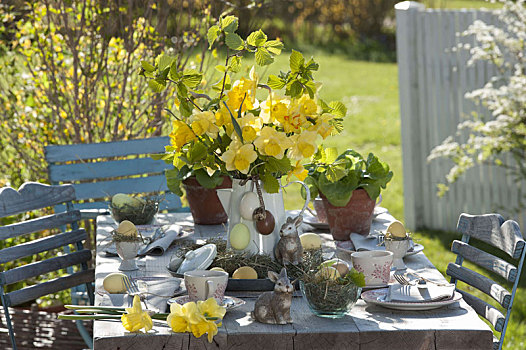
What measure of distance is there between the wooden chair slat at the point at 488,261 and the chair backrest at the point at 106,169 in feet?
4.72

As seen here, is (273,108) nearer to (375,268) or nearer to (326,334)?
(375,268)

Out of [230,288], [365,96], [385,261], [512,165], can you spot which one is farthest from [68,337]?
[365,96]

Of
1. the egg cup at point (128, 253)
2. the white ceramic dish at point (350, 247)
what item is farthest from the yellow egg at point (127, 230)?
the white ceramic dish at point (350, 247)

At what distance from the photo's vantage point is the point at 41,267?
2.87 m

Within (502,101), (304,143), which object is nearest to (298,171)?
(304,143)

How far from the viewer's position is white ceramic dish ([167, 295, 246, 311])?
1939 millimetres

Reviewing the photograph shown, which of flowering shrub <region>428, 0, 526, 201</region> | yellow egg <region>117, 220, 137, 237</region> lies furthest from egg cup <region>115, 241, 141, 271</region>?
flowering shrub <region>428, 0, 526, 201</region>

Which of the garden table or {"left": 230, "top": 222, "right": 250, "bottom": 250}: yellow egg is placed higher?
{"left": 230, "top": 222, "right": 250, "bottom": 250}: yellow egg

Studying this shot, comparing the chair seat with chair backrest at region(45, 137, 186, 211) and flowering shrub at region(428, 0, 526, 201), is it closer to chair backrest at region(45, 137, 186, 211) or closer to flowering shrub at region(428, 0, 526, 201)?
chair backrest at region(45, 137, 186, 211)

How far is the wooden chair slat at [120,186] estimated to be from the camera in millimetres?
3570

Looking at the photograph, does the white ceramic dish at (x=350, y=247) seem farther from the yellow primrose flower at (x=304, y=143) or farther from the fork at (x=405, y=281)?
the yellow primrose flower at (x=304, y=143)

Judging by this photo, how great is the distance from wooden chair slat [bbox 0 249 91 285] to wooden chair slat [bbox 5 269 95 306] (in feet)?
0.15

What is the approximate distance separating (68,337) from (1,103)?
1677 millimetres

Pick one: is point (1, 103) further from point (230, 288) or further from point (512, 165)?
point (512, 165)
